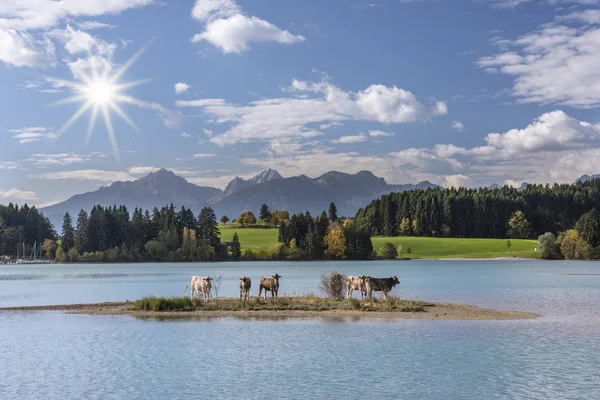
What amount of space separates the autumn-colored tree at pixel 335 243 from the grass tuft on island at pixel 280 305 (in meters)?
123

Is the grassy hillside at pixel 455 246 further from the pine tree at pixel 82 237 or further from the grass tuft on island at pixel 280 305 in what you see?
the grass tuft on island at pixel 280 305

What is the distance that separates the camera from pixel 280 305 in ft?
136

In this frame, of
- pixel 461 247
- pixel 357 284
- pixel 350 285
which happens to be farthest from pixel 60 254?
pixel 357 284

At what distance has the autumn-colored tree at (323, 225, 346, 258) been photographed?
16612 centimetres

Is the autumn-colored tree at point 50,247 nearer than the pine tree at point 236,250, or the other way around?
the pine tree at point 236,250

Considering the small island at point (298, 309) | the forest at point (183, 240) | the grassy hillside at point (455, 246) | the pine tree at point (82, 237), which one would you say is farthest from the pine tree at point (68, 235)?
the small island at point (298, 309)

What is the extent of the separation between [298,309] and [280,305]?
5.48 ft

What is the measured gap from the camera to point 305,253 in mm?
168750

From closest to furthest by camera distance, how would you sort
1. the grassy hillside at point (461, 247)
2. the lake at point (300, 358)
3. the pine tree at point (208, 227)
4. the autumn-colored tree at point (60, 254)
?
the lake at point (300, 358) < the pine tree at point (208, 227) < the grassy hillside at point (461, 247) < the autumn-colored tree at point (60, 254)

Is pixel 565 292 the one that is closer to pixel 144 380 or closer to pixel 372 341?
pixel 372 341

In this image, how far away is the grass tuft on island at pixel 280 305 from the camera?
39.9 meters

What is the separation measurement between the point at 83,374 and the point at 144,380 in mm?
2484

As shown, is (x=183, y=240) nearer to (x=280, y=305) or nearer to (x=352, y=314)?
(x=280, y=305)

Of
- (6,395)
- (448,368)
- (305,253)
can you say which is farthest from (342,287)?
(305,253)
